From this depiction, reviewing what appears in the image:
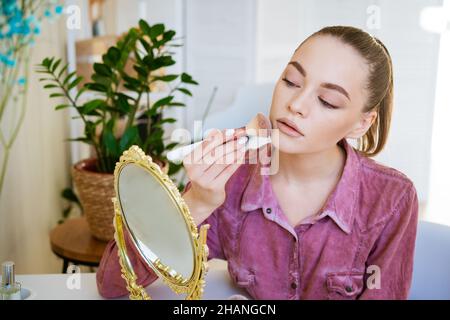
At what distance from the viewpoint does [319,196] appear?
0.59 metres

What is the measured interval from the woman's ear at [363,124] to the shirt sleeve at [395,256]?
98 mm

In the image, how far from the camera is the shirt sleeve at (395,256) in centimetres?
56

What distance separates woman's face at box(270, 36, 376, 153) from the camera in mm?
475

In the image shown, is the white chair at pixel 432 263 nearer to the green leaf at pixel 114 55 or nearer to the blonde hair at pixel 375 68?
the blonde hair at pixel 375 68

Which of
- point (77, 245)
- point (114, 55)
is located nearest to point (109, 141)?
point (114, 55)

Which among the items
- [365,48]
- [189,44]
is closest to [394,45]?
[365,48]

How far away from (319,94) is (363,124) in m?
0.07

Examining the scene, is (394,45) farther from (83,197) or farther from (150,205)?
(83,197)

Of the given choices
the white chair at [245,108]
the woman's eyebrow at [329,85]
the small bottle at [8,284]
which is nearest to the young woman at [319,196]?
the woman's eyebrow at [329,85]

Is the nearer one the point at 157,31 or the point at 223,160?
the point at 223,160

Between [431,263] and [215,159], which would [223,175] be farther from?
[431,263]

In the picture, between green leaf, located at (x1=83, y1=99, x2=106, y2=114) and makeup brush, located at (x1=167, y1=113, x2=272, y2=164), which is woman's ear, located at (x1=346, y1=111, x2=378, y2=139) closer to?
makeup brush, located at (x1=167, y1=113, x2=272, y2=164)

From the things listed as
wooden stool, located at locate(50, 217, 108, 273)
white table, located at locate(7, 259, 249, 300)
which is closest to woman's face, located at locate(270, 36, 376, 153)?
white table, located at locate(7, 259, 249, 300)

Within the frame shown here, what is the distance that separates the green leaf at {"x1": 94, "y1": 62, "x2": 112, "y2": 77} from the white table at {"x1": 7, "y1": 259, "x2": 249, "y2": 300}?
35 cm
